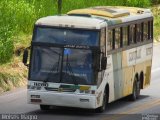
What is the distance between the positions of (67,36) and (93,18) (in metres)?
1.03

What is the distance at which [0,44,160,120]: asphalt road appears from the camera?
22.1 meters

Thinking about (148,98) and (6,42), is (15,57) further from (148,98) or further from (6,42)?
(148,98)

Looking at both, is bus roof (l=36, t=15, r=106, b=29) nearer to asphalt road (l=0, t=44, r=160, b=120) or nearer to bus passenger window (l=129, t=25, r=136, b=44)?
asphalt road (l=0, t=44, r=160, b=120)

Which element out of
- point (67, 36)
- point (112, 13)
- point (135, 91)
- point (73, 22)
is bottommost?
point (135, 91)

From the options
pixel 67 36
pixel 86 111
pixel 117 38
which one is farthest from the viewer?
pixel 117 38

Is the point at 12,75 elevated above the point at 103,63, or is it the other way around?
the point at 103,63

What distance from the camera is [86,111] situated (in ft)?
76.8

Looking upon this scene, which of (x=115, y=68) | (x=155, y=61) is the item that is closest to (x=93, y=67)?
(x=115, y=68)

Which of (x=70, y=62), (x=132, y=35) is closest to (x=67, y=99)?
(x=70, y=62)

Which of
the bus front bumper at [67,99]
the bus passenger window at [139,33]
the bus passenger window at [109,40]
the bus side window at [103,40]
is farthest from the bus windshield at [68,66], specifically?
the bus passenger window at [139,33]

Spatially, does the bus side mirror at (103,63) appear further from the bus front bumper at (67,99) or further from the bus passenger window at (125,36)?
the bus passenger window at (125,36)

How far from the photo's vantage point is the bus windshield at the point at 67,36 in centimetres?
2219

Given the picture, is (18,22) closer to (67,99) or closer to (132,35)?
(132,35)

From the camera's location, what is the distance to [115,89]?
80.6ft
